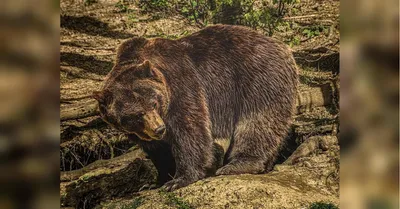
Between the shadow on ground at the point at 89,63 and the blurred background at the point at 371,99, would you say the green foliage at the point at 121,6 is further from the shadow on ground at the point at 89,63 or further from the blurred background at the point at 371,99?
the blurred background at the point at 371,99

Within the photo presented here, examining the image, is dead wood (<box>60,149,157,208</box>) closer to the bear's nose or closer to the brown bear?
the brown bear

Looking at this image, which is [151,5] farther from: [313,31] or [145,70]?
[313,31]

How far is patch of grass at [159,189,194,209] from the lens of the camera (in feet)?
14.7

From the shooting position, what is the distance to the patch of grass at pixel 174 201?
4.48m

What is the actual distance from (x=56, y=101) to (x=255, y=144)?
1714mm

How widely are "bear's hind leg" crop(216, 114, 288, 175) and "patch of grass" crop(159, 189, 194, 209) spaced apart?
422mm

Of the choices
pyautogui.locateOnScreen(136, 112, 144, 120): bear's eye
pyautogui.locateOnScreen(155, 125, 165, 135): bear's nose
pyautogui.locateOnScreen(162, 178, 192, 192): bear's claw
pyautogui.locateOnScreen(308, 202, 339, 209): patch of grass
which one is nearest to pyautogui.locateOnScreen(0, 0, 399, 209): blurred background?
pyautogui.locateOnScreen(308, 202, 339, 209): patch of grass

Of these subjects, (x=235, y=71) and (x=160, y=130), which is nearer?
(x=160, y=130)

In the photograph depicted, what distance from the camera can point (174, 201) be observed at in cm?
453

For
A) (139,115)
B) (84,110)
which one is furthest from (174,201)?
(84,110)

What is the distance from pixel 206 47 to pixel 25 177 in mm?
1831

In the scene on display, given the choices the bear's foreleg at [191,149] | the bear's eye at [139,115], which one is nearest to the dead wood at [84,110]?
the bear's eye at [139,115]

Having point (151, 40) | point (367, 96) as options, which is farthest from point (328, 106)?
point (151, 40)

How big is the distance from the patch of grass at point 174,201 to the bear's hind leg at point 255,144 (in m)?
0.42
